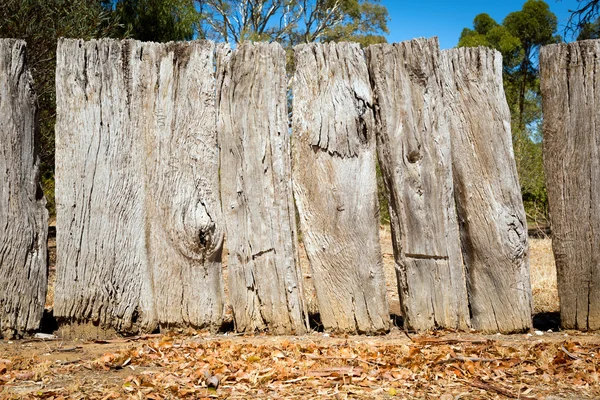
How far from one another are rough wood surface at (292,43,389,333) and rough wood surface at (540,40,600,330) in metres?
1.17

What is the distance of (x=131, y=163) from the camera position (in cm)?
380

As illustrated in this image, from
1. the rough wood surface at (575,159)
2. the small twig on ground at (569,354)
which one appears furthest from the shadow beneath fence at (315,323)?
the rough wood surface at (575,159)

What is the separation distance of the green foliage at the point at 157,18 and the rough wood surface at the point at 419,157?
357 inches

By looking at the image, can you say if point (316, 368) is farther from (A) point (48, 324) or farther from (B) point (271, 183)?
(A) point (48, 324)

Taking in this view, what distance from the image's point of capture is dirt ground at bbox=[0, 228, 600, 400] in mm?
2885

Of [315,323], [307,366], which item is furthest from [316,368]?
[315,323]

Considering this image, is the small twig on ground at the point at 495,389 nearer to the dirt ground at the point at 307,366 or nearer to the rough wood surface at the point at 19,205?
the dirt ground at the point at 307,366

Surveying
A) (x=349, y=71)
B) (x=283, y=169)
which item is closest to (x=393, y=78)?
(x=349, y=71)

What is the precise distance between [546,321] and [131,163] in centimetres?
316

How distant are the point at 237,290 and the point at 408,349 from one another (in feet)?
3.88

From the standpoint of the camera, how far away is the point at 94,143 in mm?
3771

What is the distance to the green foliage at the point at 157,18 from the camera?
1174cm

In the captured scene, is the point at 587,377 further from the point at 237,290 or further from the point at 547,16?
the point at 547,16

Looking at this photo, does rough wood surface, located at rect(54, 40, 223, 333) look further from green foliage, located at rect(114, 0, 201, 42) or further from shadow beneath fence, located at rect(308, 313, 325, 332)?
green foliage, located at rect(114, 0, 201, 42)
